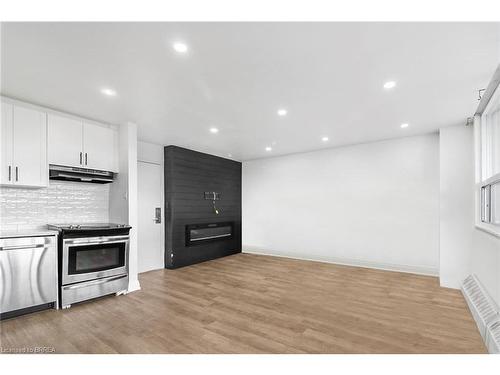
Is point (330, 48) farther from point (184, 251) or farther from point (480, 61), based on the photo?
point (184, 251)

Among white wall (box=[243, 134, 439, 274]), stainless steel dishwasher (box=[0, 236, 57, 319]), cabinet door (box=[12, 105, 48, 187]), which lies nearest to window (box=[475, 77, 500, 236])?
white wall (box=[243, 134, 439, 274])

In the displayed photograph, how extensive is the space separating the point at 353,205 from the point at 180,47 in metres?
4.73

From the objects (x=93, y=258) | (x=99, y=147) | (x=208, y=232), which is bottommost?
(x=208, y=232)

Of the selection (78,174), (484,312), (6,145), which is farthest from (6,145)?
(484,312)

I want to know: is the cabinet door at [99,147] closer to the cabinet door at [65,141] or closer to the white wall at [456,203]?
the cabinet door at [65,141]

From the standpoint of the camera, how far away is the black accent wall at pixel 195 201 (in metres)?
5.25

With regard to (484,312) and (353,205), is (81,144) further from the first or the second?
(484,312)

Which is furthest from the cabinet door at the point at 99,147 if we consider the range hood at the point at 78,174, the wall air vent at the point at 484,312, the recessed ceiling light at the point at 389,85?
the wall air vent at the point at 484,312

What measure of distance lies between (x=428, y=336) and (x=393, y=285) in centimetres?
170

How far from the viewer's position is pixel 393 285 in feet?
13.2

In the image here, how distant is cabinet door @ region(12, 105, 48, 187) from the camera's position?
9.98 feet

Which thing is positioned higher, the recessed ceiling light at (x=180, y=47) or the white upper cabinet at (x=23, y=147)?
the recessed ceiling light at (x=180, y=47)

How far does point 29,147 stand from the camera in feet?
10.3
